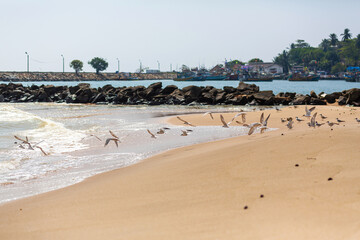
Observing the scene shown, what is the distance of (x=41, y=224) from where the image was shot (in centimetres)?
491

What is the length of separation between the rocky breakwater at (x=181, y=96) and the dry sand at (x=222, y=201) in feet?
73.9

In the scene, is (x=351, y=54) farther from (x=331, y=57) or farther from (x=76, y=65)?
(x=76, y=65)

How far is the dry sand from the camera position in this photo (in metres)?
3.91

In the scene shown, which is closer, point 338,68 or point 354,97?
point 354,97

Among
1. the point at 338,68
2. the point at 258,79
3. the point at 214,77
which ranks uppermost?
the point at 338,68

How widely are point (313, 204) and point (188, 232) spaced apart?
1285mm

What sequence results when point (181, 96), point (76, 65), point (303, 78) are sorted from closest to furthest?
1. point (181, 96)
2. point (303, 78)
3. point (76, 65)

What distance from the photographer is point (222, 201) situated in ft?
15.4

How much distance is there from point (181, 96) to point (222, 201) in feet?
105

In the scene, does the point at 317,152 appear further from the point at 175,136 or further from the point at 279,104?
the point at 279,104

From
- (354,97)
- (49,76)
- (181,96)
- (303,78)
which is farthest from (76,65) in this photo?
(354,97)

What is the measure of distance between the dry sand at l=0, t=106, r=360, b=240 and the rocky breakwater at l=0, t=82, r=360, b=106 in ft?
73.9

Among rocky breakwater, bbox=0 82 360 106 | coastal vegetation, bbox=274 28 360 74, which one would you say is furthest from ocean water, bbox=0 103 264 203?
coastal vegetation, bbox=274 28 360 74

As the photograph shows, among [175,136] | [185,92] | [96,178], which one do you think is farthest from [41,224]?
[185,92]
